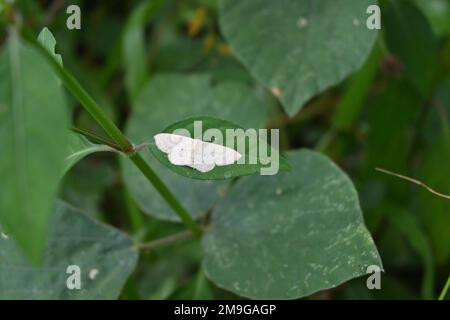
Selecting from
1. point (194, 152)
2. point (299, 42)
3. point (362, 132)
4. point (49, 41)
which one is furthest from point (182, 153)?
point (362, 132)

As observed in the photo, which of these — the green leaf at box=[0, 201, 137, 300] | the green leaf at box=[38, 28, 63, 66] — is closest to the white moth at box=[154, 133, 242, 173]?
the green leaf at box=[38, 28, 63, 66]

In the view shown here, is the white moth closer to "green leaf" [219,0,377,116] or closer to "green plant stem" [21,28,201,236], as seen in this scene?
"green plant stem" [21,28,201,236]

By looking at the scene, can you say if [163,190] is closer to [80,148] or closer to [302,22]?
[80,148]

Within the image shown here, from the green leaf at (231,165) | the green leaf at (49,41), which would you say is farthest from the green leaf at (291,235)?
the green leaf at (49,41)

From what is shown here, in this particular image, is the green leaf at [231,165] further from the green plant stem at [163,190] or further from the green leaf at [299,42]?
the green leaf at [299,42]

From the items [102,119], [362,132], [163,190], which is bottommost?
[362,132]
